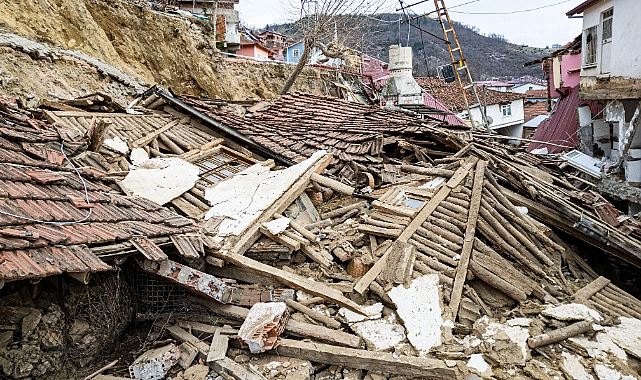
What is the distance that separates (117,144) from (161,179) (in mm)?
1676

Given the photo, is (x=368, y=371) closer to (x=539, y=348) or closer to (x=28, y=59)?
(x=539, y=348)

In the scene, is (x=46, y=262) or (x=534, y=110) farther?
(x=534, y=110)

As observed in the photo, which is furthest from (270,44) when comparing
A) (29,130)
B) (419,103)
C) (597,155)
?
(29,130)

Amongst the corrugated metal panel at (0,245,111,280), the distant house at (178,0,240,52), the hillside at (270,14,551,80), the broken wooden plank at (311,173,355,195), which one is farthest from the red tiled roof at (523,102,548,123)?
the corrugated metal panel at (0,245,111,280)

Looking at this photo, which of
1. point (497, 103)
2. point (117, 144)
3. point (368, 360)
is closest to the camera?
point (368, 360)

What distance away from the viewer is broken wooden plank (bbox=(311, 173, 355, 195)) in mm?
7945

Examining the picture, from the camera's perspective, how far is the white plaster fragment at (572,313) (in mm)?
5297

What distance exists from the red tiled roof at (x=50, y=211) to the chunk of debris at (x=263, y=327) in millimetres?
1581

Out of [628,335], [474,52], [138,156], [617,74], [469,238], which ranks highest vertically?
[474,52]

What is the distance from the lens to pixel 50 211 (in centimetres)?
489

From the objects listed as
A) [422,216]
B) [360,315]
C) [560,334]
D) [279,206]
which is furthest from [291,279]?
[560,334]

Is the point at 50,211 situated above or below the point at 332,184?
above

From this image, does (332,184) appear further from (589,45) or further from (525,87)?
(525,87)

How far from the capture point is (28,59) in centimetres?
1180
